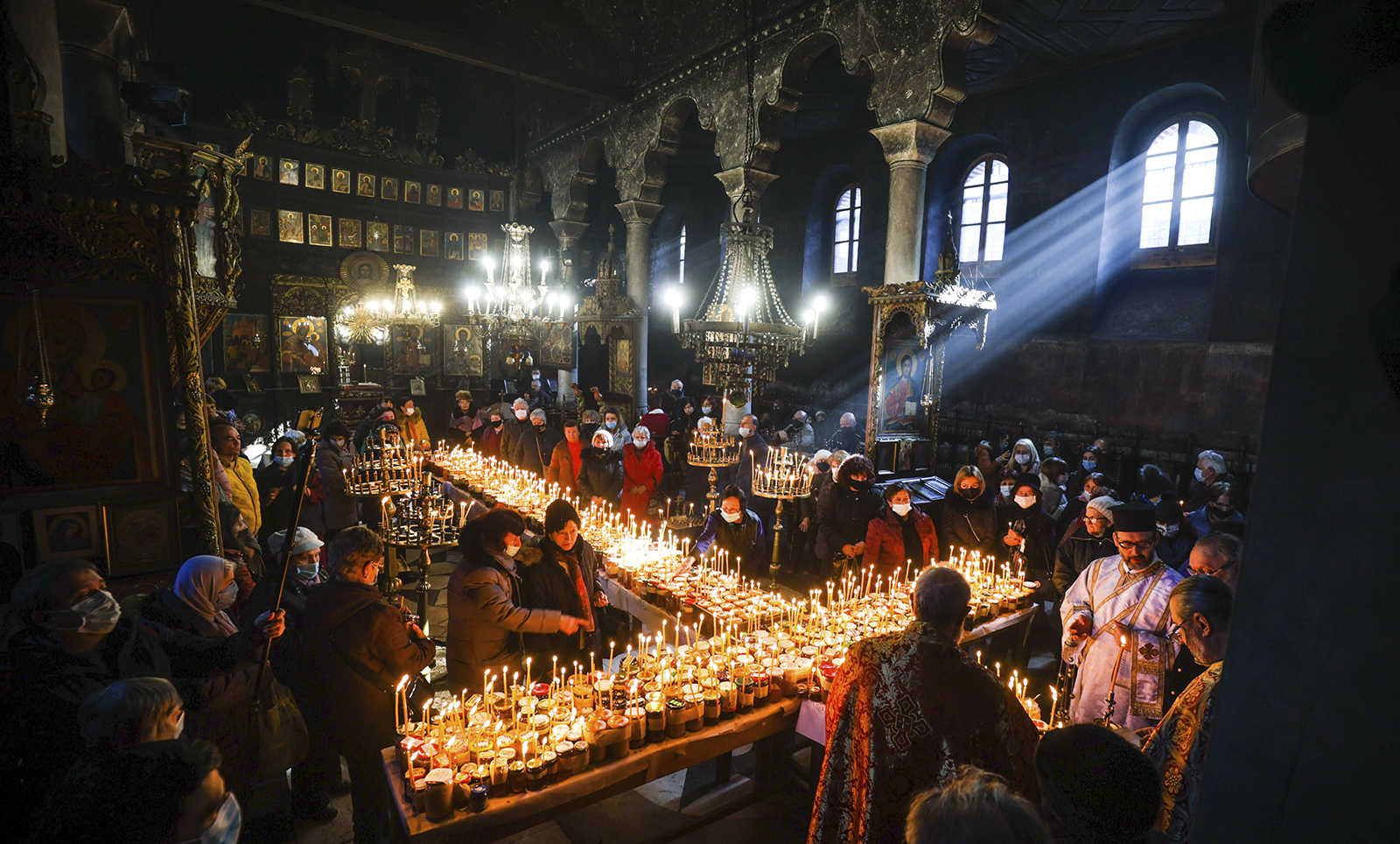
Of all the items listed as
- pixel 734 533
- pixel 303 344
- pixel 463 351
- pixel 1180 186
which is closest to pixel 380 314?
pixel 303 344

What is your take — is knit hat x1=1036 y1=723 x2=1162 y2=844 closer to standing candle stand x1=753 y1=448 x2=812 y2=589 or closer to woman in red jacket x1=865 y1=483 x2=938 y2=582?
standing candle stand x1=753 y1=448 x2=812 y2=589

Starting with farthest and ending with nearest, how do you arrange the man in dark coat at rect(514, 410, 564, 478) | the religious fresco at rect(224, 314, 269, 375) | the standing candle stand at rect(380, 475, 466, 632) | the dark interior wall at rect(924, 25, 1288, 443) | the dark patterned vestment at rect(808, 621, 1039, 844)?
the religious fresco at rect(224, 314, 269, 375) → the dark interior wall at rect(924, 25, 1288, 443) → the man in dark coat at rect(514, 410, 564, 478) → the standing candle stand at rect(380, 475, 466, 632) → the dark patterned vestment at rect(808, 621, 1039, 844)

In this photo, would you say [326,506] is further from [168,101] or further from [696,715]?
[696,715]

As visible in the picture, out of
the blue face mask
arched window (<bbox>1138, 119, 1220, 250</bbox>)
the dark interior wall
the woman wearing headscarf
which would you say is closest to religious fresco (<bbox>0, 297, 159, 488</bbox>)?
the woman wearing headscarf

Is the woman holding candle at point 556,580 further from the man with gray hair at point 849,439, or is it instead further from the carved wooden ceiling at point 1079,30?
the carved wooden ceiling at point 1079,30

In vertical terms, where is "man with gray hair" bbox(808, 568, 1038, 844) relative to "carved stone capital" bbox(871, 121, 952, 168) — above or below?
below

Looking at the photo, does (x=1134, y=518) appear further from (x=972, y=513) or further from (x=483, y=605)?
(x=483, y=605)

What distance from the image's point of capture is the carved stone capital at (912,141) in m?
8.62

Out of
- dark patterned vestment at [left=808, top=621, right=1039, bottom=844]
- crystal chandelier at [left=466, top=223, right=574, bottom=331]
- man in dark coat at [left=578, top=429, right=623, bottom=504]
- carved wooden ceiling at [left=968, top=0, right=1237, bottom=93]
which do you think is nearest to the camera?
dark patterned vestment at [left=808, top=621, right=1039, bottom=844]

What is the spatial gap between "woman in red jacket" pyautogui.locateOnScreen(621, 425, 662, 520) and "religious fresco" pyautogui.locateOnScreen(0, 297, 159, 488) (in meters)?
5.07

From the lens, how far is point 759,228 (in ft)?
22.4

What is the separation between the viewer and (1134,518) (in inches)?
140

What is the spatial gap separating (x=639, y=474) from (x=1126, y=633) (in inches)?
246

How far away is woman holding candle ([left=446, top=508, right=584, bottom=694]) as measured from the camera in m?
3.69
